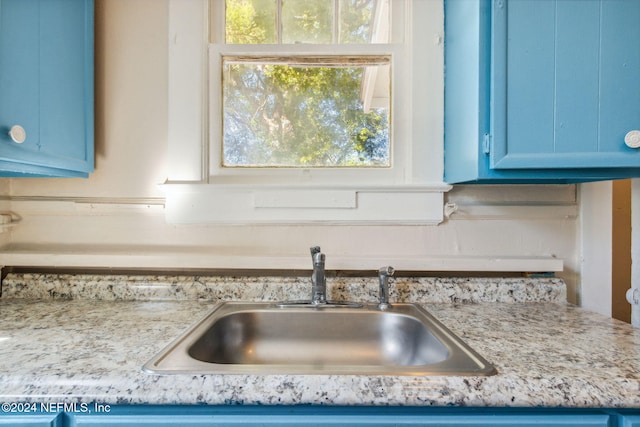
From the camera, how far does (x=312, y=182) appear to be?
1248 millimetres

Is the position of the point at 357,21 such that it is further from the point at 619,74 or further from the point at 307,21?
the point at 619,74

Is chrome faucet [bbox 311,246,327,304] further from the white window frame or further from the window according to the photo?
the window

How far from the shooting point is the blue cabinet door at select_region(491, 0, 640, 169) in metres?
0.89

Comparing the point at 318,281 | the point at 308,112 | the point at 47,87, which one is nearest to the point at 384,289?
the point at 318,281

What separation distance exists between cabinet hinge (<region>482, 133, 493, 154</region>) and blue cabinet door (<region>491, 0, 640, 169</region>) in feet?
0.05

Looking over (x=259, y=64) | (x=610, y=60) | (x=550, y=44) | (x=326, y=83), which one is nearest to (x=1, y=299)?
(x=259, y=64)

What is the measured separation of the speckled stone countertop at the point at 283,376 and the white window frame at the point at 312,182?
0.24 meters

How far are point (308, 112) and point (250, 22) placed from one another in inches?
15.9

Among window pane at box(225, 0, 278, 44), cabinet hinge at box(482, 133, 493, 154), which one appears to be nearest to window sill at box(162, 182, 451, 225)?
cabinet hinge at box(482, 133, 493, 154)

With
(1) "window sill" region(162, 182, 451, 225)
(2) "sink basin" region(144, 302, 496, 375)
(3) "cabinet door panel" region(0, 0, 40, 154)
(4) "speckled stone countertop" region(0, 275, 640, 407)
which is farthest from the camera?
(1) "window sill" region(162, 182, 451, 225)

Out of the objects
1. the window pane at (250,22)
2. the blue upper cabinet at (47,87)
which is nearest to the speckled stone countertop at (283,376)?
the blue upper cabinet at (47,87)

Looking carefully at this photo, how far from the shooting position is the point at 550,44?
90 centimetres

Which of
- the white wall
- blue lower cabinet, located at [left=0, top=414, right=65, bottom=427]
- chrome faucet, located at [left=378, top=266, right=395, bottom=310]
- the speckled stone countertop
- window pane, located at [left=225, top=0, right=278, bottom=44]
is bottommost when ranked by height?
blue lower cabinet, located at [left=0, top=414, right=65, bottom=427]

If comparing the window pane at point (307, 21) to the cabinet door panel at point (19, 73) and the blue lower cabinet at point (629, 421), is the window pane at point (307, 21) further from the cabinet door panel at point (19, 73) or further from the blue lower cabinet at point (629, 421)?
the blue lower cabinet at point (629, 421)
